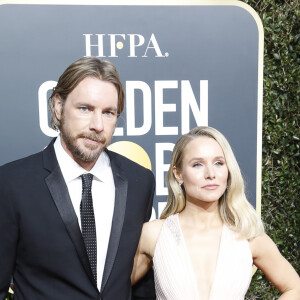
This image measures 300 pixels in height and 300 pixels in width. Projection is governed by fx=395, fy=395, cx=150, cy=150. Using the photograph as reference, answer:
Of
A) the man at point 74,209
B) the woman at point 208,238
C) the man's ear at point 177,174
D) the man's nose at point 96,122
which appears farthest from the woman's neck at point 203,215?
the man's nose at point 96,122

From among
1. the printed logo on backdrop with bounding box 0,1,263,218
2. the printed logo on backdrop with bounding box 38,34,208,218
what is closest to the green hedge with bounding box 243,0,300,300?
the printed logo on backdrop with bounding box 0,1,263,218

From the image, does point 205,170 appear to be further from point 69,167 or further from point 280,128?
point 280,128

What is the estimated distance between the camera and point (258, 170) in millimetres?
2975

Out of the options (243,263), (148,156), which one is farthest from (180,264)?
(148,156)

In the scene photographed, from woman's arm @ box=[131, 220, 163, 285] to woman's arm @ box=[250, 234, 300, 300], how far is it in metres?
0.51

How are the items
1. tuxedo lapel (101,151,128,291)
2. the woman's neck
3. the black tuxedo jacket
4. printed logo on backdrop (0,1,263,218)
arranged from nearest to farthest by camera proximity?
the black tuxedo jacket < tuxedo lapel (101,151,128,291) < the woman's neck < printed logo on backdrop (0,1,263,218)

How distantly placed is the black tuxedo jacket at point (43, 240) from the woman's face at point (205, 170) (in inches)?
18.8

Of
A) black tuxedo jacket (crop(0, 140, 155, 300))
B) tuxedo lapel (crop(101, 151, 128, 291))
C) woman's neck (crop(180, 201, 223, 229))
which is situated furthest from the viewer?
woman's neck (crop(180, 201, 223, 229))

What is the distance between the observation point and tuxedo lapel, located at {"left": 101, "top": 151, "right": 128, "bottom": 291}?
177 centimetres

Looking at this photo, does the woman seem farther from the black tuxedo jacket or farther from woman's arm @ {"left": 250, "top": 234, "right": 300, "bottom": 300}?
the black tuxedo jacket

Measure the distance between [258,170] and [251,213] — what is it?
3.12 ft

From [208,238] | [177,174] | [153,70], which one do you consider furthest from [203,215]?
[153,70]

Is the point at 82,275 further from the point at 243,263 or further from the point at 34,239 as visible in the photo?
the point at 243,263

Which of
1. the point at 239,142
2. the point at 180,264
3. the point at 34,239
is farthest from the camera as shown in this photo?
the point at 239,142
